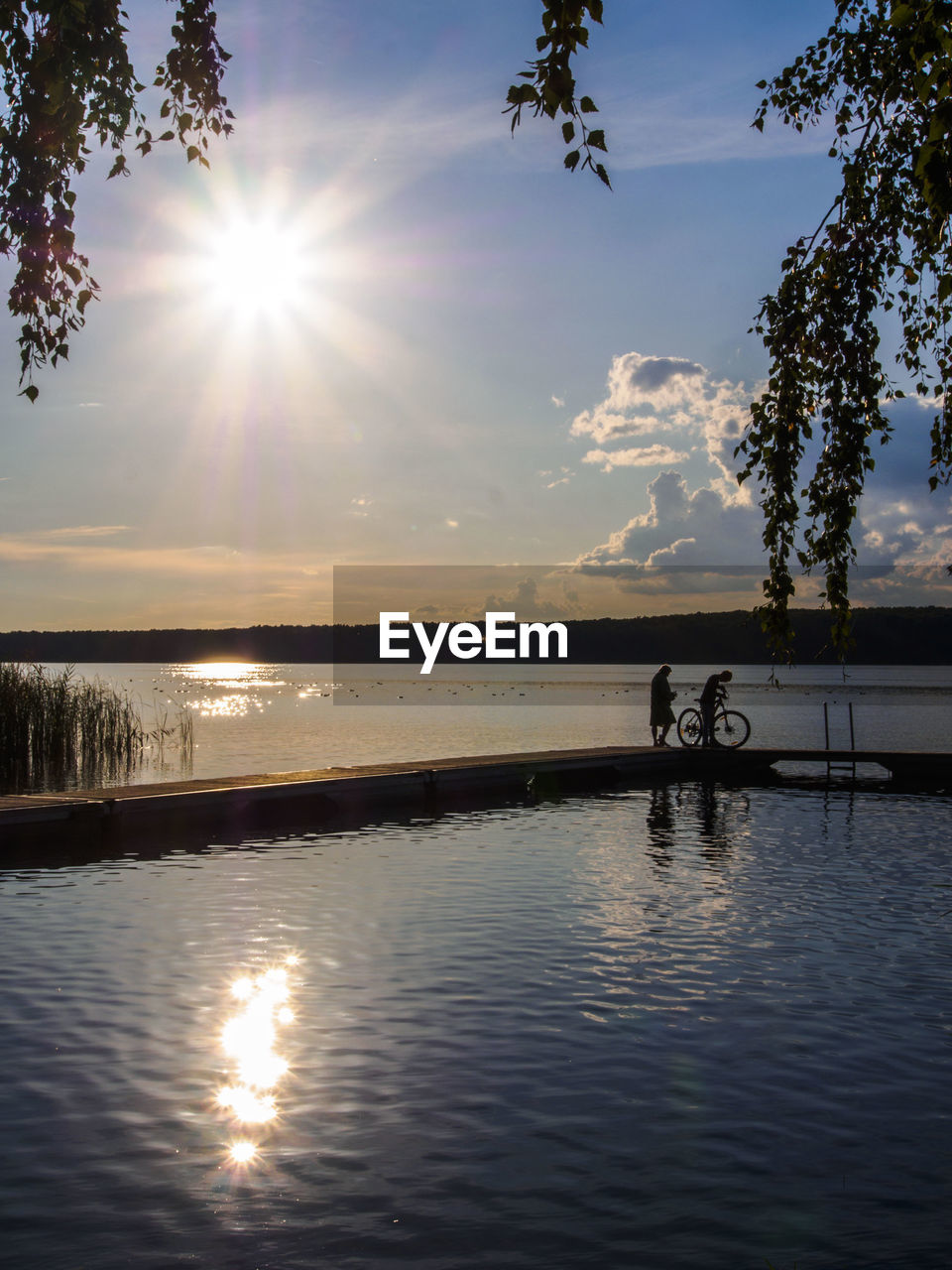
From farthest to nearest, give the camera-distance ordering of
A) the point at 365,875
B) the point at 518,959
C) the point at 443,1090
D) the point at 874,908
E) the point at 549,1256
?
the point at 365,875, the point at 874,908, the point at 518,959, the point at 443,1090, the point at 549,1256

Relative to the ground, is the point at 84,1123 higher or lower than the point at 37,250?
lower

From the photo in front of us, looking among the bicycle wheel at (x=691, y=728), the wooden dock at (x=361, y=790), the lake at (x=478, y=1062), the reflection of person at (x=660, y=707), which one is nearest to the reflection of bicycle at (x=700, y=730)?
the bicycle wheel at (x=691, y=728)

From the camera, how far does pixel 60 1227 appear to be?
A: 5.32 m

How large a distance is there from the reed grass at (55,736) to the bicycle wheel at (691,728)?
46.0ft

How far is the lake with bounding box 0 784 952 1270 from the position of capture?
5352 mm

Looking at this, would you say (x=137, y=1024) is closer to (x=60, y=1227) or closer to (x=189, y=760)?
(x=60, y=1227)

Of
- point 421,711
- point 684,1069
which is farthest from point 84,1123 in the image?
point 421,711

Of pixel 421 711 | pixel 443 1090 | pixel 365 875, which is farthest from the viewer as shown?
pixel 421 711

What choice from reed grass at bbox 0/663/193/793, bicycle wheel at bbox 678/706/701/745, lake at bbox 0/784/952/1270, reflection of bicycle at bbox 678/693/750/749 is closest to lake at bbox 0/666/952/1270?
lake at bbox 0/784/952/1270

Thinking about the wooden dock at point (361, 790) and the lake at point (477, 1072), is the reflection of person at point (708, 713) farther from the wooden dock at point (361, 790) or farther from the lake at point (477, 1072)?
the lake at point (477, 1072)

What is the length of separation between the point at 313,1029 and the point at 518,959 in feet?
8.14

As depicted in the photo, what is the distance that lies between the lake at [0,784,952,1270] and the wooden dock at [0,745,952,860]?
2.82 meters

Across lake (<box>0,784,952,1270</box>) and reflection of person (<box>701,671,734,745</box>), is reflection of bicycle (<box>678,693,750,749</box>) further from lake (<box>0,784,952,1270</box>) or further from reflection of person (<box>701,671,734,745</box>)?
lake (<box>0,784,952,1270</box>)

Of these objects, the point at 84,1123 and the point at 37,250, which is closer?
the point at 84,1123
